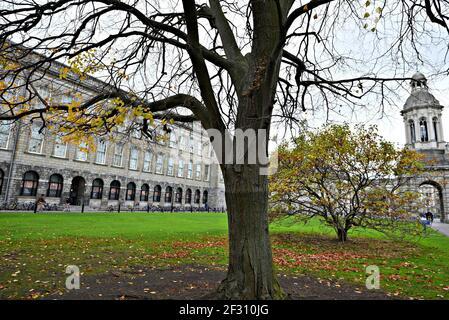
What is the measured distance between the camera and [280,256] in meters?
9.00

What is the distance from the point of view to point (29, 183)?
27.5 m

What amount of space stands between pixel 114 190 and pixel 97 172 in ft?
12.5

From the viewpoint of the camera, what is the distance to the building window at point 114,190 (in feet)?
119

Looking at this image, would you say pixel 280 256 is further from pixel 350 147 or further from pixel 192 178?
pixel 192 178

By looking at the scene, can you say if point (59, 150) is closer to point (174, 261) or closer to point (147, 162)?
point (147, 162)

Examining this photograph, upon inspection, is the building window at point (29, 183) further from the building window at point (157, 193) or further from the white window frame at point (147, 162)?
the building window at point (157, 193)

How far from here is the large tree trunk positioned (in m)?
3.89

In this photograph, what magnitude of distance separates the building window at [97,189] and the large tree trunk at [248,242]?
111 ft

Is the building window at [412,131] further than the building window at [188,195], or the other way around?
the building window at [188,195]

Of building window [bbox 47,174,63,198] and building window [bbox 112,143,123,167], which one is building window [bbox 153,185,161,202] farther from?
building window [bbox 47,174,63,198]

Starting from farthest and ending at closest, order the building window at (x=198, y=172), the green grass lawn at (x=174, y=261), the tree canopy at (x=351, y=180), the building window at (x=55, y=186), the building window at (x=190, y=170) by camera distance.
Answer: the building window at (x=198, y=172) → the building window at (x=190, y=170) → the building window at (x=55, y=186) → the tree canopy at (x=351, y=180) → the green grass lawn at (x=174, y=261)

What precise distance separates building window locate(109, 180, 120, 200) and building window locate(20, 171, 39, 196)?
30.4 feet

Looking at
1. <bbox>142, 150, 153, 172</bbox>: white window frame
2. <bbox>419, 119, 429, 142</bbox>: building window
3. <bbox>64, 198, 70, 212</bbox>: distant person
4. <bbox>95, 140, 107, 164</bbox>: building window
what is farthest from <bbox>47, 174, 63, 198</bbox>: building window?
<bbox>419, 119, 429, 142</bbox>: building window

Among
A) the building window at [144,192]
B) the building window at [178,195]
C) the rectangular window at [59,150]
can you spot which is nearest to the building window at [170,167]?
the building window at [178,195]
